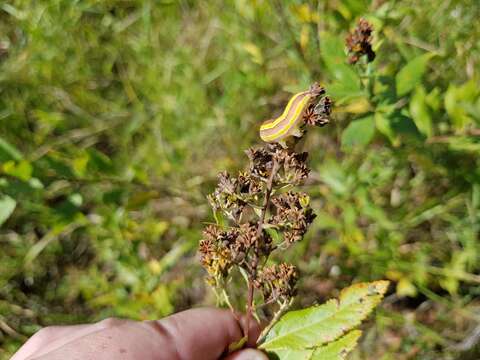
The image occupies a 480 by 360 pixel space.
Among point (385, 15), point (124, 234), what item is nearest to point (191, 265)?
point (124, 234)

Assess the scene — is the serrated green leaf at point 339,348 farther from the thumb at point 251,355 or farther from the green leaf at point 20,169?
the green leaf at point 20,169

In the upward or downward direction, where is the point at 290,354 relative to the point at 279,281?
downward

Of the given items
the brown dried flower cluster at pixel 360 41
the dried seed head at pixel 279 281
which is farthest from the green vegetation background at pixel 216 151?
the dried seed head at pixel 279 281

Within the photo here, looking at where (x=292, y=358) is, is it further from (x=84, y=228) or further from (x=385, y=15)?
(x=84, y=228)

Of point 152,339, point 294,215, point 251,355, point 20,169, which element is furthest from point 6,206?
point 294,215

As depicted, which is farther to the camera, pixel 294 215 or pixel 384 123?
pixel 384 123

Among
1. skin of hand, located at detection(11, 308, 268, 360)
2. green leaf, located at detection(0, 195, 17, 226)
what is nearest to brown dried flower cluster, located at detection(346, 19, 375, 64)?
skin of hand, located at detection(11, 308, 268, 360)

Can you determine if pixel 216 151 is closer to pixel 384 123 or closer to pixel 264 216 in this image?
pixel 384 123
